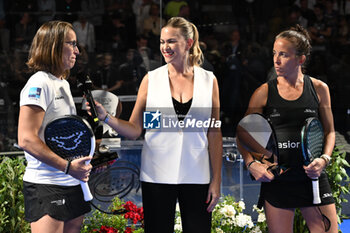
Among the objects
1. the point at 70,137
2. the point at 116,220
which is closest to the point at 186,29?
the point at 70,137

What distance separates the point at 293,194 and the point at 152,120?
33.2 inches

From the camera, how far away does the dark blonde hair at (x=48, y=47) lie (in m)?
2.60

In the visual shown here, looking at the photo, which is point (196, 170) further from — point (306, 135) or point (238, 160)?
point (238, 160)

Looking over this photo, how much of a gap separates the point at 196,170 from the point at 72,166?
663 mm

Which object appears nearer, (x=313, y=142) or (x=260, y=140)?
(x=313, y=142)

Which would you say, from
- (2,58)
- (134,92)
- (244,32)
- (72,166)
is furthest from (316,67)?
(72,166)

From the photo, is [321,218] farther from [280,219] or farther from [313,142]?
[313,142]

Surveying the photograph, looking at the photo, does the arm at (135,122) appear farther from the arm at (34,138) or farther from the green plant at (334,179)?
the green plant at (334,179)

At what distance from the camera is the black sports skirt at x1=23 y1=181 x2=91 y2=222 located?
8.54 feet

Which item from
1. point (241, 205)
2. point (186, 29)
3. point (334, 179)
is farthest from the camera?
point (241, 205)

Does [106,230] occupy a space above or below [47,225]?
below

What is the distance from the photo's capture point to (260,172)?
299 centimetres

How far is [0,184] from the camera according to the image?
3.49 meters

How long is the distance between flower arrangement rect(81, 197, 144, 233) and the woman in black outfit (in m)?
1.03
